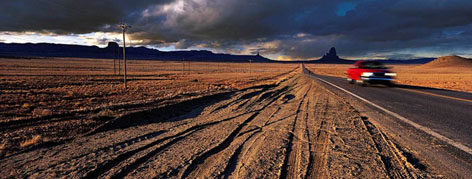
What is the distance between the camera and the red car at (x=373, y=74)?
41.1 ft

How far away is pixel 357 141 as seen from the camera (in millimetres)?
3500

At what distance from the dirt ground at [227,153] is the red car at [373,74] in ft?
30.7

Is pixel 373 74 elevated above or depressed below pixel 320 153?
above

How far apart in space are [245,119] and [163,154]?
2.41 m

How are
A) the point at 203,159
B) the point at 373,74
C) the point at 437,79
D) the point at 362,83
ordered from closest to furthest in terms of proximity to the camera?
the point at 203,159 → the point at 373,74 → the point at 362,83 → the point at 437,79

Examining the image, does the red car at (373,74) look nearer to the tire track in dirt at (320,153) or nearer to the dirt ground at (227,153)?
the dirt ground at (227,153)

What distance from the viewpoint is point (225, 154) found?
3059mm

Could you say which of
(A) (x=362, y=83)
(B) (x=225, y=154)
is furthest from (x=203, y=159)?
(A) (x=362, y=83)

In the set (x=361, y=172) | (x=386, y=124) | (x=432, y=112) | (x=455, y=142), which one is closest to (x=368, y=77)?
(x=432, y=112)

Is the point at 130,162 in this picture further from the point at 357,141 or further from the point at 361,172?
the point at 357,141

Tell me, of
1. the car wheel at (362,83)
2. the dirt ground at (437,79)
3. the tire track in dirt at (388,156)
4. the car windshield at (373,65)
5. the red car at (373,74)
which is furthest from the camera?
the dirt ground at (437,79)

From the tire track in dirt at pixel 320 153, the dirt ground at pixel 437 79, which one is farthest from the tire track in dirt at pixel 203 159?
the dirt ground at pixel 437 79

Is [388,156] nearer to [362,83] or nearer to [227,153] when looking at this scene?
[227,153]

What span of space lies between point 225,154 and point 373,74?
12513 mm
